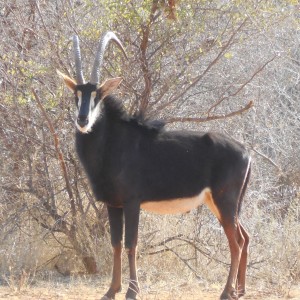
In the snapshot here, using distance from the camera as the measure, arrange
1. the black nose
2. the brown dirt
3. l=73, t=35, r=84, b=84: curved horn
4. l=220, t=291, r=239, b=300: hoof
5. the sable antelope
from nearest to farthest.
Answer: the black nose < the sable antelope < l=220, t=291, r=239, b=300: hoof < l=73, t=35, r=84, b=84: curved horn < the brown dirt

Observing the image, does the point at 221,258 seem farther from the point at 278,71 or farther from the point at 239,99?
the point at 278,71

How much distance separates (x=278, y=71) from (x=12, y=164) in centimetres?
669

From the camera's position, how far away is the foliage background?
973 centimetres

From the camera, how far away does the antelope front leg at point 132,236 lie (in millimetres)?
7660

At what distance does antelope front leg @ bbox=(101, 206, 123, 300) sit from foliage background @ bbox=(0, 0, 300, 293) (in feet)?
5.14

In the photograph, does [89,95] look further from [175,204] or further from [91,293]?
[91,293]

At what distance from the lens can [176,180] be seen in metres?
8.01

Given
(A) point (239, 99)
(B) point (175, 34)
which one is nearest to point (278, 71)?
(A) point (239, 99)

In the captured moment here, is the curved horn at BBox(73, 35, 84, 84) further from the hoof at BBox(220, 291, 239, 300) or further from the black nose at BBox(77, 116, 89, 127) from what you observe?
the hoof at BBox(220, 291, 239, 300)

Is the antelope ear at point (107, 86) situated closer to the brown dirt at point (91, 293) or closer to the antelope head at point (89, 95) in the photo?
the antelope head at point (89, 95)

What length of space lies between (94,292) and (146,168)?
1.80 m

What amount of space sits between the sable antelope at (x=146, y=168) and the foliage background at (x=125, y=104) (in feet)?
4.67

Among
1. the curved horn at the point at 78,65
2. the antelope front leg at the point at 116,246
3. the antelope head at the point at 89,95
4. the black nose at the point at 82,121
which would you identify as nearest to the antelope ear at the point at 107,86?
the antelope head at the point at 89,95


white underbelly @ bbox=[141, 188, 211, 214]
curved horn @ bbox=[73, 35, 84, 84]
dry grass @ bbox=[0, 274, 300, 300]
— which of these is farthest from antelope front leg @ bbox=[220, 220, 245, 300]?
curved horn @ bbox=[73, 35, 84, 84]
